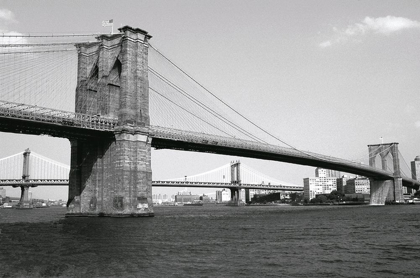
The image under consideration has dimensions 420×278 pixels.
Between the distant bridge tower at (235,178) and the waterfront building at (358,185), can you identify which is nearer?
the distant bridge tower at (235,178)

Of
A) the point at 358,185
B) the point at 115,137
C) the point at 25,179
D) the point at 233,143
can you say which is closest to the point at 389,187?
the point at 233,143

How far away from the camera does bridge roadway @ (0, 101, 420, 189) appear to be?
4188cm

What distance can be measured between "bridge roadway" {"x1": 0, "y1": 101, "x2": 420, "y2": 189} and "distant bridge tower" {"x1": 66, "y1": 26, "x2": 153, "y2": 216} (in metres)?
2.20

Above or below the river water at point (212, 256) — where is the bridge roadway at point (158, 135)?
above

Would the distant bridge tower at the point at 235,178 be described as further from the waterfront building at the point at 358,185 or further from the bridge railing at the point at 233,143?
the bridge railing at the point at 233,143

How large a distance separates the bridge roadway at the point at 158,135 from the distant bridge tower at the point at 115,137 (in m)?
2.20

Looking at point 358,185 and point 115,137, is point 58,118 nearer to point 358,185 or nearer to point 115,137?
point 115,137

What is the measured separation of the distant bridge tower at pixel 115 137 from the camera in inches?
1836

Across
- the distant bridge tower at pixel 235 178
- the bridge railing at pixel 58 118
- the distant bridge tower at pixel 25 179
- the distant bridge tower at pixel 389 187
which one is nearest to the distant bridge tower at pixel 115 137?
the bridge railing at pixel 58 118

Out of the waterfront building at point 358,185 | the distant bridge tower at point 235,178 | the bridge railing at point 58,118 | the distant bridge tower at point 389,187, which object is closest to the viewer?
the bridge railing at point 58,118

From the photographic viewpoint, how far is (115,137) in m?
47.4

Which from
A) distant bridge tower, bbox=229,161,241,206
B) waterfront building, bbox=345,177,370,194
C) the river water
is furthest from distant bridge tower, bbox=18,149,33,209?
waterfront building, bbox=345,177,370,194

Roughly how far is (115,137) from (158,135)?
5.91m

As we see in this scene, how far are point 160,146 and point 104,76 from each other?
11814 mm
